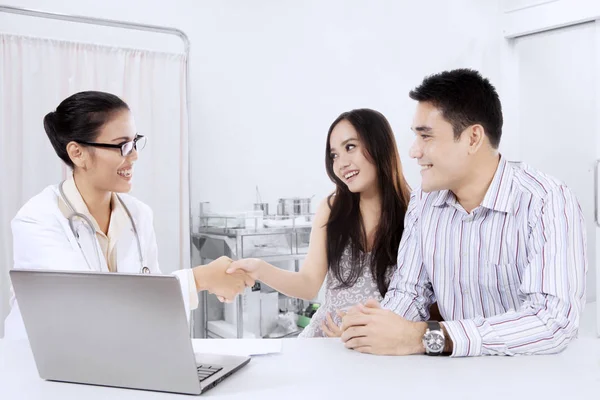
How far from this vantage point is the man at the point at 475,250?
1359mm

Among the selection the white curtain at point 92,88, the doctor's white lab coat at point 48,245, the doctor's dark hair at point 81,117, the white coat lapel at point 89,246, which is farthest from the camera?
the white curtain at point 92,88

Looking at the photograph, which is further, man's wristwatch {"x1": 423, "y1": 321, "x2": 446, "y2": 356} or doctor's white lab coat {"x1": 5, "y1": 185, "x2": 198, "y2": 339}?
doctor's white lab coat {"x1": 5, "y1": 185, "x2": 198, "y2": 339}

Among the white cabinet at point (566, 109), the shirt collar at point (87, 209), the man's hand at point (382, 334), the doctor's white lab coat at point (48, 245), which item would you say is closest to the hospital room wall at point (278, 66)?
the white cabinet at point (566, 109)

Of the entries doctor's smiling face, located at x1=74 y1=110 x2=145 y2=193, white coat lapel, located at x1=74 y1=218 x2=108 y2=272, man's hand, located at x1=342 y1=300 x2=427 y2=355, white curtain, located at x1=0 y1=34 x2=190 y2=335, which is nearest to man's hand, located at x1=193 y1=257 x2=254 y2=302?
white coat lapel, located at x1=74 y1=218 x2=108 y2=272

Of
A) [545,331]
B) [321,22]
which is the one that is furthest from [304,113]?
[545,331]

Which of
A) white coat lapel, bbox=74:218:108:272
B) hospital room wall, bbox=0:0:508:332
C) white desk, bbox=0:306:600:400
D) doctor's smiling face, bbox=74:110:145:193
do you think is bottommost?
white desk, bbox=0:306:600:400

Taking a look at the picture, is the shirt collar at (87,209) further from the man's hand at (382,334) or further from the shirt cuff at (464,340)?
the shirt cuff at (464,340)

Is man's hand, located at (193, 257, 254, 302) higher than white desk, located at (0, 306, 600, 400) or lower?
higher

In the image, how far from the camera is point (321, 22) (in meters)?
4.04

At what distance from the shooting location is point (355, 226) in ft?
7.38

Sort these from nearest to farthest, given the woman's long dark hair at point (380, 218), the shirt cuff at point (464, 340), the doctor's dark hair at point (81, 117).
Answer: the shirt cuff at point (464, 340) → the doctor's dark hair at point (81, 117) → the woman's long dark hair at point (380, 218)

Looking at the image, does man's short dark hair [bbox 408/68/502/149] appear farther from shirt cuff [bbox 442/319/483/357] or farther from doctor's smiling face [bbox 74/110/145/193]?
doctor's smiling face [bbox 74/110/145/193]

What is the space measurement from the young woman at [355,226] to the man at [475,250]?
257 millimetres

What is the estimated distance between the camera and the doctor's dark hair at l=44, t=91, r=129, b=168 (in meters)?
2.04
